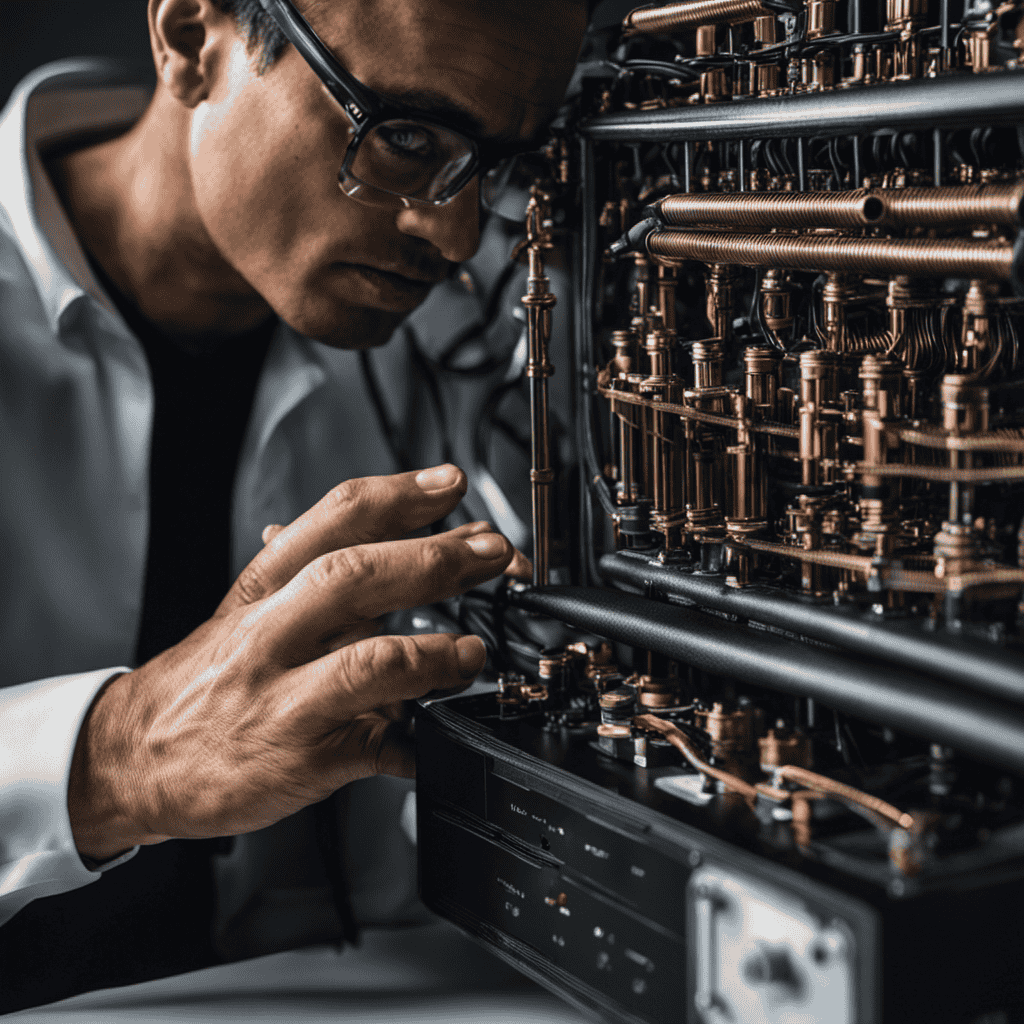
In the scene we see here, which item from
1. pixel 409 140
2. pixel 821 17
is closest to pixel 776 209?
pixel 821 17

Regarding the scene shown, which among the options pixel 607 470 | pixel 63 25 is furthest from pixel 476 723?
pixel 63 25

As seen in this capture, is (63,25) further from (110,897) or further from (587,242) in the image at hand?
(110,897)

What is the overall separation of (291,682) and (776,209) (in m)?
0.50

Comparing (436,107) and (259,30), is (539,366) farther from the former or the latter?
(259,30)

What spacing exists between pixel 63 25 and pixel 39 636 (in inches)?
29.7

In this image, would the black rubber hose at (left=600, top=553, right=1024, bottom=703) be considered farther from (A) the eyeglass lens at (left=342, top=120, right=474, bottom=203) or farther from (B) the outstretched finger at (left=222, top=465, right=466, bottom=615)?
(A) the eyeglass lens at (left=342, top=120, right=474, bottom=203)

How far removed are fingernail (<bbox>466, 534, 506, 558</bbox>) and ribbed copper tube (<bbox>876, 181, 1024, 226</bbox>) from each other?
1.28 feet

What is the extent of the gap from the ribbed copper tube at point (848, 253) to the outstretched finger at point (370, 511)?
0.87 feet

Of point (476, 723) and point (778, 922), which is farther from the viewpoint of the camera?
point (476, 723)

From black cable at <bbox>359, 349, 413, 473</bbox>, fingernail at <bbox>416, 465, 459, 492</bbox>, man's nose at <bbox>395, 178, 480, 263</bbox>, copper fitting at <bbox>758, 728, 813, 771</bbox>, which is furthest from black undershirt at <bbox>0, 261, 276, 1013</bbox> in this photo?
copper fitting at <bbox>758, 728, 813, 771</bbox>

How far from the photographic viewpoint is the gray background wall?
1484 millimetres

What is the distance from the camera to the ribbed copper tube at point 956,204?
678mm

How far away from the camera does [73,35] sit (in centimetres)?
150

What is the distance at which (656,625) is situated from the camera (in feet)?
2.98
